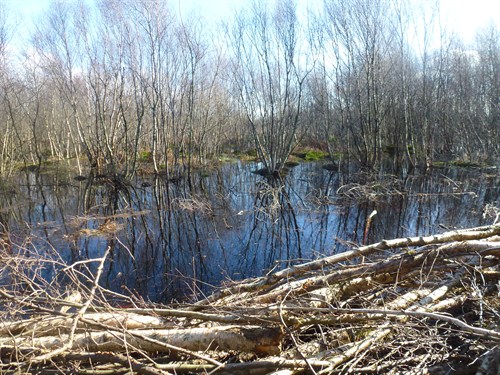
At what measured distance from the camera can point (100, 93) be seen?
22.6 metres

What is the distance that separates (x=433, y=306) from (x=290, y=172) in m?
21.4

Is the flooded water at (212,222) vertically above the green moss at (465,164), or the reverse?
the green moss at (465,164)

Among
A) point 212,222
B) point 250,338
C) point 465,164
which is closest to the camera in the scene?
point 250,338

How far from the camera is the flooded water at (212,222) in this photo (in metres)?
7.68

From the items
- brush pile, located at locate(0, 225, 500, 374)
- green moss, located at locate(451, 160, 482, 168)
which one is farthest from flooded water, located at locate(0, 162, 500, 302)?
green moss, located at locate(451, 160, 482, 168)

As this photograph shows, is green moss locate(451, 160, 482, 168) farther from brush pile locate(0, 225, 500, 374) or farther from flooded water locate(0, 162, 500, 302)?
brush pile locate(0, 225, 500, 374)

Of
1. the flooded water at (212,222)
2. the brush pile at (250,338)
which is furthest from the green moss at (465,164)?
the brush pile at (250,338)

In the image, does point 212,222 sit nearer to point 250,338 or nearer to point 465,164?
point 250,338

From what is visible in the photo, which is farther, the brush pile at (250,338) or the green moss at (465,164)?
the green moss at (465,164)

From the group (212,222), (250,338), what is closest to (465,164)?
(212,222)

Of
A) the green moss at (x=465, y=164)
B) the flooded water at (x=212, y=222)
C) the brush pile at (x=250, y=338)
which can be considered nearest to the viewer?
the brush pile at (x=250, y=338)

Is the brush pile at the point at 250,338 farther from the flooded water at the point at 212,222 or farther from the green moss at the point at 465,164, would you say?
the green moss at the point at 465,164

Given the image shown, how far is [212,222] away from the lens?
1161 cm

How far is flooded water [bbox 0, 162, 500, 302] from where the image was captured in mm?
7684
